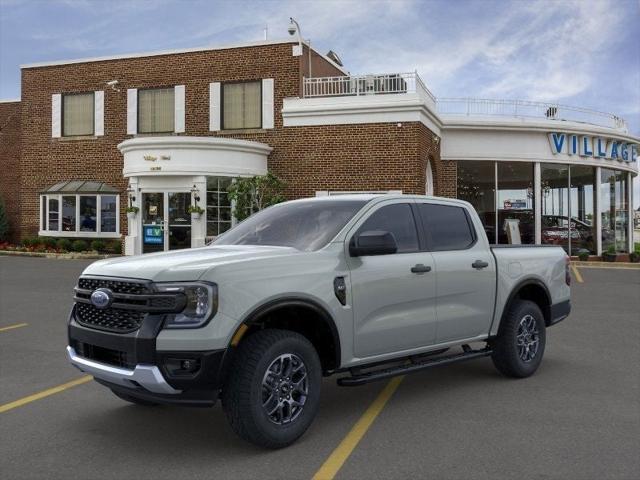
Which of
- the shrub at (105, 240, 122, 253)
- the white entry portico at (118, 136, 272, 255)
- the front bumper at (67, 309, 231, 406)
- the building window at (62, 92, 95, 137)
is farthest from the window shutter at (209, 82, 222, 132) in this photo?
the front bumper at (67, 309, 231, 406)

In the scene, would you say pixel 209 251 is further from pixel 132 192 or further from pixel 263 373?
pixel 132 192

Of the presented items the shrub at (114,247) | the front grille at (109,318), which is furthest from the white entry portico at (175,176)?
the front grille at (109,318)

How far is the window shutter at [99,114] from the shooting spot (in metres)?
25.0

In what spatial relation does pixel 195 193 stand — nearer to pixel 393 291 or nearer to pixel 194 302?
pixel 393 291

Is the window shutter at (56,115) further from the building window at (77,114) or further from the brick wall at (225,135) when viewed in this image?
the brick wall at (225,135)

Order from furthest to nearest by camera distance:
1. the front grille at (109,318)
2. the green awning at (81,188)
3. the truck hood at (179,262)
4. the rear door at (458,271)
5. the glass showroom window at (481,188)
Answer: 1. the green awning at (81,188)
2. the glass showroom window at (481,188)
3. the rear door at (458,271)
4. the front grille at (109,318)
5. the truck hood at (179,262)

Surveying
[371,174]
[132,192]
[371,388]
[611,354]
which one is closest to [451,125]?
[371,174]

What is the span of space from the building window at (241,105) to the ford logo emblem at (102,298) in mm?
19036

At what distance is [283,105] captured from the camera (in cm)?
2239

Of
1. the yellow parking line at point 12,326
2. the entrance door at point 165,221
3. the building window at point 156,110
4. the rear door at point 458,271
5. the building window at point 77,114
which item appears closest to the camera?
the rear door at point 458,271

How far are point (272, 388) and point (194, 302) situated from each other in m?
0.81

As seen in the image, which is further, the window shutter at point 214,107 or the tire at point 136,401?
the window shutter at point 214,107

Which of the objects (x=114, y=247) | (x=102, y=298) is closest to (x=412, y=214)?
(x=102, y=298)

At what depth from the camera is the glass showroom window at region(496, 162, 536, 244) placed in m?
24.0
